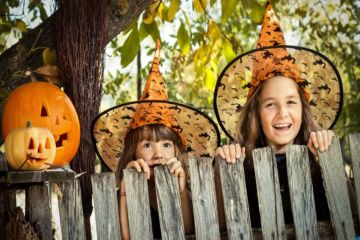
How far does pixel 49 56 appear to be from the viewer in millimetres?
4160

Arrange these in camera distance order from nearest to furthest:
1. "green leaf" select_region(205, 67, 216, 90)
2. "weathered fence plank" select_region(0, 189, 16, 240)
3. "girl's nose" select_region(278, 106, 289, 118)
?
"weathered fence plank" select_region(0, 189, 16, 240) → "girl's nose" select_region(278, 106, 289, 118) → "green leaf" select_region(205, 67, 216, 90)

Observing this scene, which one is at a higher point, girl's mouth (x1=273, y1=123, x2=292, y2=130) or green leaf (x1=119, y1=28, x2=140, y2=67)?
green leaf (x1=119, y1=28, x2=140, y2=67)

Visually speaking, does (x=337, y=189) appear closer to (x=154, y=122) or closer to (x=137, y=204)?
(x=137, y=204)

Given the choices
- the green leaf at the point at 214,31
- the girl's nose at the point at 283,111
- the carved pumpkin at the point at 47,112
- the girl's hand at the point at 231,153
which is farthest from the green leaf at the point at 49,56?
the green leaf at the point at 214,31

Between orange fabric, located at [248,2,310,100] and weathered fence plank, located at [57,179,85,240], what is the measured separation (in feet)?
4.85

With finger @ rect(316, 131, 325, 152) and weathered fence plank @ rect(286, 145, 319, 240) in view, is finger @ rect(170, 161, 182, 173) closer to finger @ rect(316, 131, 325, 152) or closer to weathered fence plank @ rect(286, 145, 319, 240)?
weathered fence plank @ rect(286, 145, 319, 240)

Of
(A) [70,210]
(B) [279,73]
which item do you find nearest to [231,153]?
(A) [70,210]

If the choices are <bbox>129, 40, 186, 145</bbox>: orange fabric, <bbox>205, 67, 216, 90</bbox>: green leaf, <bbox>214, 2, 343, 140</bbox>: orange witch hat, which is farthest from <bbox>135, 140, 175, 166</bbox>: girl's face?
<bbox>205, 67, 216, 90</bbox>: green leaf

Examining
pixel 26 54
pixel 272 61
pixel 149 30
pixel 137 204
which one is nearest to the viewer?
pixel 137 204

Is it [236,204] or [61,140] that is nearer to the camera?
[236,204]

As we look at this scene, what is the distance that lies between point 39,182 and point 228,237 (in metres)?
0.91

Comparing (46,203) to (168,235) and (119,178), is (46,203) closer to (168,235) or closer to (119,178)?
(168,235)

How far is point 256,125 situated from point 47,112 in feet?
4.21

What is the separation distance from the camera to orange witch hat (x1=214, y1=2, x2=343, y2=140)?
3.87 m
